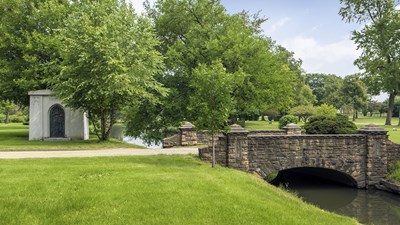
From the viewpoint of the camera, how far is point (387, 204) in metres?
16.5

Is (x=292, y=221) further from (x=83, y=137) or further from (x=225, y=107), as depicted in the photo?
(x=83, y=137)

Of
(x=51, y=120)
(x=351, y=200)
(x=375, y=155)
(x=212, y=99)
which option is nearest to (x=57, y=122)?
(x=51, y=120)

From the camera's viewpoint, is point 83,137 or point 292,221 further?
point 83,137

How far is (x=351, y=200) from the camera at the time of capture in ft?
57.6

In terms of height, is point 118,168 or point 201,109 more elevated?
point 201,109

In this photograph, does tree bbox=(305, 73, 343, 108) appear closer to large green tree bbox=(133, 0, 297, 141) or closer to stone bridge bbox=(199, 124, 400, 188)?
large green tree bbox=(133, 0, 297, 141)

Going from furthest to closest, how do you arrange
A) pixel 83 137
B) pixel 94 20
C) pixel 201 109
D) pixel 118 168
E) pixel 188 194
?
1. pixel 83 137
2. pixel 94 20
3. pixel 201 109
4. pixel 118 168
5. pixel 188 194

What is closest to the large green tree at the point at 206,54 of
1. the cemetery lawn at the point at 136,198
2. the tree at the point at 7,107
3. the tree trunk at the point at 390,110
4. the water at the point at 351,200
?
the water at the point at 351,200

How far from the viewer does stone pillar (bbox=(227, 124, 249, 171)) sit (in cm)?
1678

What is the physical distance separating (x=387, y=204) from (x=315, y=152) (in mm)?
4175

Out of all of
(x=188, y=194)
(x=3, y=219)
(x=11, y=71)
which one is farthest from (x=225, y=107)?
(x=11, y=71)

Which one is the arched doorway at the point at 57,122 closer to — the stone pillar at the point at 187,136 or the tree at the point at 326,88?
the stone pillar at the point at 187,136

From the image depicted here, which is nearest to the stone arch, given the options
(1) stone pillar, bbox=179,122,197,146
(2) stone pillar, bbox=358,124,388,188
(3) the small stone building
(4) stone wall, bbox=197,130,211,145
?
(2) stone pillar, bbox=358,124,388,188

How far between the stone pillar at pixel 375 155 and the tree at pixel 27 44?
22.1 m
